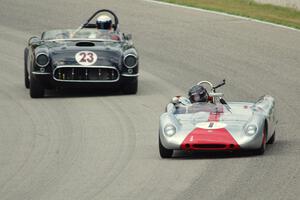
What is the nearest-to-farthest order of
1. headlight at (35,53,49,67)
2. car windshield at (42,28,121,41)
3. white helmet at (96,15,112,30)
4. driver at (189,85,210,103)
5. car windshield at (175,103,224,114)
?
car windshield at (175,103,224,114) < driver at (189,85,210,103) < headlight at (35,53,49,67) < car windshield at (42,28,121,41) < white helmet at (96,15,112,30)

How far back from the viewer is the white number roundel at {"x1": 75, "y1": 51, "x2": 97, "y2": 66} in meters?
19.9

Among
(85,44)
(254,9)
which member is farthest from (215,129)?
(254,9)

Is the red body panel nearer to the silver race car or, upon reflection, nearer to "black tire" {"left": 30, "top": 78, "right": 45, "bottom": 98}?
the silver race car

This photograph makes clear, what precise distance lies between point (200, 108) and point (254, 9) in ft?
46.5

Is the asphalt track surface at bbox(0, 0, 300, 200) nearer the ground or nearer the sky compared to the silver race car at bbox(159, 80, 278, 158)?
nearer the ground

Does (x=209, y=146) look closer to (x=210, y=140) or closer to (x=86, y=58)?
(x=210, y=140)

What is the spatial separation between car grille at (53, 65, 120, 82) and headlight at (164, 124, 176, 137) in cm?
525

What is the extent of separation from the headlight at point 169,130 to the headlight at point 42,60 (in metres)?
5.58

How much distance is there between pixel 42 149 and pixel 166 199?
3.57 m

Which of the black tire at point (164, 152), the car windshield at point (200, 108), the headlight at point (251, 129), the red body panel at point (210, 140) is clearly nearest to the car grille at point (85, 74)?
the car windshield at point (200, 108)

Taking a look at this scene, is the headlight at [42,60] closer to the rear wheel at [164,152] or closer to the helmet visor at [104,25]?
the helmet visor at [104,25]

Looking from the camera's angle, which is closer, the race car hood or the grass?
the race car hood

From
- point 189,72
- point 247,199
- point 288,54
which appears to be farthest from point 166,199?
point 288,54

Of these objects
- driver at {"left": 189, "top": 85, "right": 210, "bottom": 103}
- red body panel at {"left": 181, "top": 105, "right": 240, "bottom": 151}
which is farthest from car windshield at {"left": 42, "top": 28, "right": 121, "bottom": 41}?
red body panel at {"left": 181, "top": 105, "right": 240, "bottom": 151}
